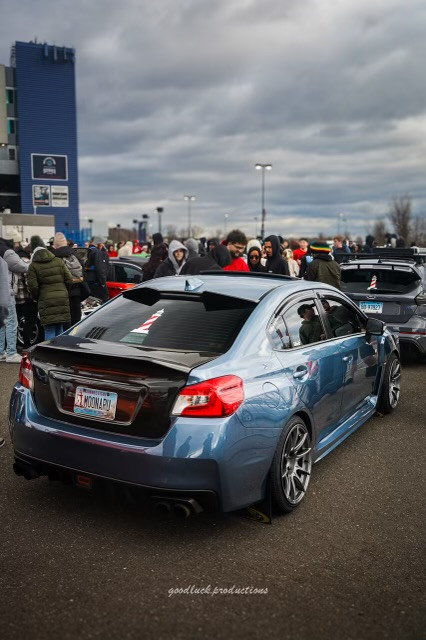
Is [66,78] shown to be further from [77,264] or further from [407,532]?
[407,532]

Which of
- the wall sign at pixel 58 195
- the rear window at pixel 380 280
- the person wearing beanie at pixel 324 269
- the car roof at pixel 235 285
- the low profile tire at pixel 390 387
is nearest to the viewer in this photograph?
the car roof at pixel 235 285

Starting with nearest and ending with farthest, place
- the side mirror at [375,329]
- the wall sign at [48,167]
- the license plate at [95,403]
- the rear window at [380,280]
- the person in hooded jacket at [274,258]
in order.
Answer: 1. the license plate at [95,403]
2. the side mirror at [375,329]
3. the rear window at [380,280]
4. the person in hooded jacket at [274,258]
5. the wall sign at [48,167]

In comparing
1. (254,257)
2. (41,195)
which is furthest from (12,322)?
(41,195)

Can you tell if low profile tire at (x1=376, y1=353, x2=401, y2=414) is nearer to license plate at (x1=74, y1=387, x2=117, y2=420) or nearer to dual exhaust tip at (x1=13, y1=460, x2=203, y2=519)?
dual exhaust tip at (x1=13, y1=460, x2=203, y2=519)

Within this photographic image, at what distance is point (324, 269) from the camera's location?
951 cm

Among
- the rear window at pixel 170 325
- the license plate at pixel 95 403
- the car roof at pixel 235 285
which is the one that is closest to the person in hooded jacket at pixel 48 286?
Result: the car roof at pixel 235 285

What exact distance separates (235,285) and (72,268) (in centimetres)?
582

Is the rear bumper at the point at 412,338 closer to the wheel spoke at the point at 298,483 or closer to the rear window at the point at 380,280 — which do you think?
the rear window at the point at 380,280

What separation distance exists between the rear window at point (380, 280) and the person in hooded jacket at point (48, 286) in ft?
14.0

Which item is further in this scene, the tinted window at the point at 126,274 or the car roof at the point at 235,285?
the tinted window at the point at 126,274

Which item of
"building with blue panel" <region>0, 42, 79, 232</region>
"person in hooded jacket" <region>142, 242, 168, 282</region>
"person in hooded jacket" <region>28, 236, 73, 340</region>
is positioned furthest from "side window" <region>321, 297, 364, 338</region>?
"building with blue panel" <region>0, 42, 79, 232</region>

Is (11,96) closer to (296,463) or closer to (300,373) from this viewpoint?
(300,373)

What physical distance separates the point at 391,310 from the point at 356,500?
5.00 metres

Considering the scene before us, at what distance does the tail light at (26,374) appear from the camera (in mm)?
3961
